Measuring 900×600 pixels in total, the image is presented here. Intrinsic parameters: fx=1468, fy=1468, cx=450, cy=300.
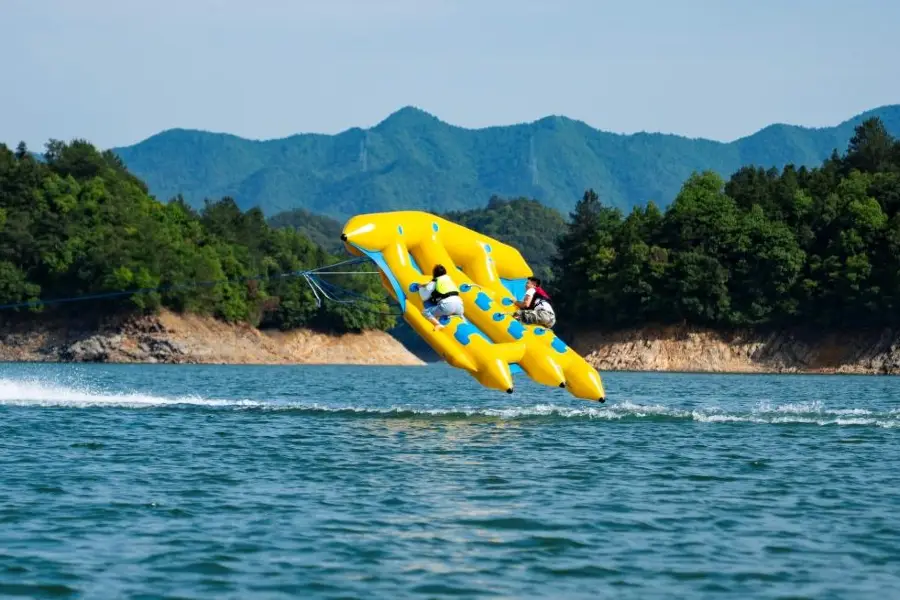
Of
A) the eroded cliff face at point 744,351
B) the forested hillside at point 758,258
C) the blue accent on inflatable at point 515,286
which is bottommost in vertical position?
the eroded cliff face at point 744,351

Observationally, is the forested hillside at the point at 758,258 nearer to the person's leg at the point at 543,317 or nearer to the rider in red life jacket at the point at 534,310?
the rider in red life jacket at the point at 534,310

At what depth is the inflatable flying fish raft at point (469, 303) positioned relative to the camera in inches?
1342

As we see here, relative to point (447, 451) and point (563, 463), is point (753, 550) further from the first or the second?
→ point (447, 451)

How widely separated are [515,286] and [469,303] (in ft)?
6.89

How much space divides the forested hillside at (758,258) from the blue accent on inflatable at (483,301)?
2719 inches

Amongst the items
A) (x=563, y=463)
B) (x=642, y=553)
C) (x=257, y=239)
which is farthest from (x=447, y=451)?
(x=257, y=239)

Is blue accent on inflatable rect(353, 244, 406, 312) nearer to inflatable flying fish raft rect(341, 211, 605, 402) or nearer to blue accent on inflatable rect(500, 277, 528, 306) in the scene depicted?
inflatable flying fish raft rect(341, 211, 605, 402)

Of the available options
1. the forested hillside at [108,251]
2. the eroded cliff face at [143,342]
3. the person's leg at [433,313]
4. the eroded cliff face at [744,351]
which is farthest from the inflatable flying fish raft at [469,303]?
the eroded cliff face at [143,342]

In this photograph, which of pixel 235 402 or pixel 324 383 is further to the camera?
pixel 324 383

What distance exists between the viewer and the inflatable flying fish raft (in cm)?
3409

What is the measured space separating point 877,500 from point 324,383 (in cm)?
4799

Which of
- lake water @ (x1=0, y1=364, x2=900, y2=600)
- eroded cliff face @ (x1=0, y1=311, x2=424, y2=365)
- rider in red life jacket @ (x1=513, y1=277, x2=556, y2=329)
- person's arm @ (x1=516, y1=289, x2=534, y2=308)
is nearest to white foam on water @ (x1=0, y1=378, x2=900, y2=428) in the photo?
lake water @ (x1=0, y1=364, x2=900, y2=600)

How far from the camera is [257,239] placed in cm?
14850

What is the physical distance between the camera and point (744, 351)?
103812 mm
